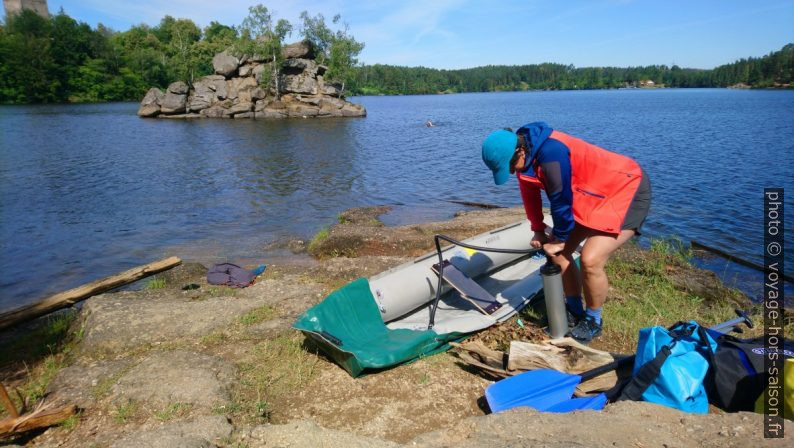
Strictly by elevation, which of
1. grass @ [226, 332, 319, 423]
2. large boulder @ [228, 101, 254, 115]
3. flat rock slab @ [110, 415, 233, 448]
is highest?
large boulder @ [228, 101, 254, 115]

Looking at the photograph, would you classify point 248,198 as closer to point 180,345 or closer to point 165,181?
point 165,181

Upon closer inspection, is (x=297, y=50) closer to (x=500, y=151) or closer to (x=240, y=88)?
(x=240, y=88)

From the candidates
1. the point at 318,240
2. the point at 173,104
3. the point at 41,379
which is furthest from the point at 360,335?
the point at 173,104

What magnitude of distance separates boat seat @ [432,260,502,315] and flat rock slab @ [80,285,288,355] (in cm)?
221

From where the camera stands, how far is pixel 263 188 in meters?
16.7

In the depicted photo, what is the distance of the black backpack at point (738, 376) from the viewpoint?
3.20 meters

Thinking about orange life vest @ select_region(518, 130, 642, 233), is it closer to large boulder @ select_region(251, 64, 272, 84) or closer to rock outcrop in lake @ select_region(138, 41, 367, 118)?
rock outcrop in lake @ select_region(138, 41, 367, 118)

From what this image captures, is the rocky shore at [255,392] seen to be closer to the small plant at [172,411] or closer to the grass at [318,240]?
the small plant at [172,411]

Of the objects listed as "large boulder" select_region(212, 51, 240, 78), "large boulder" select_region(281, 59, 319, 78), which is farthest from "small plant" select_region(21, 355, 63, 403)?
"large boulder" select_region(281, 59, 319, 78)

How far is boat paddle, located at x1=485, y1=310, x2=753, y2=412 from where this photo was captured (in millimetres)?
3459

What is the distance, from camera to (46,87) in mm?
66312

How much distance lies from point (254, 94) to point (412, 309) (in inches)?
1940

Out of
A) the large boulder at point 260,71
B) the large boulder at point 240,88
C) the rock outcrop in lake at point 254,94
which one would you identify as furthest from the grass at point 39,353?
the large boulder at point 260,71

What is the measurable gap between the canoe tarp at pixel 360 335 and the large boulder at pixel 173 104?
5023cm
